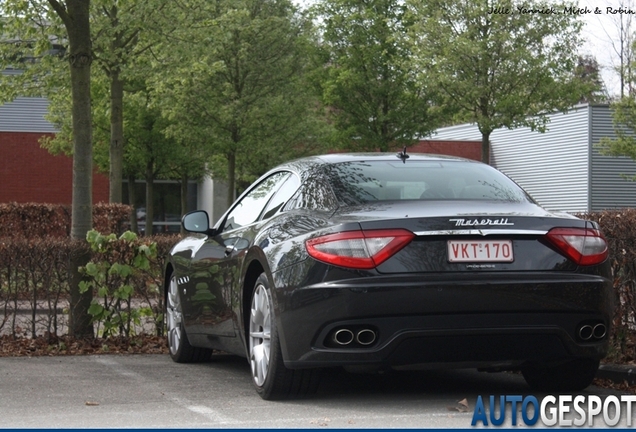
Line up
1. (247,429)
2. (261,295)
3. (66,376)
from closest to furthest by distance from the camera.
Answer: (247,429)
(261,295)
(66,376)

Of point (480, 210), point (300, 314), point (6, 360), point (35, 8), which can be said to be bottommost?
point (6, 360)

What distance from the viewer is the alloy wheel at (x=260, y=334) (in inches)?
273

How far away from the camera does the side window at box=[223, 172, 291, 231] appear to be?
800cm

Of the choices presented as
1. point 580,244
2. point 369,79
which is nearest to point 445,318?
point 580,244

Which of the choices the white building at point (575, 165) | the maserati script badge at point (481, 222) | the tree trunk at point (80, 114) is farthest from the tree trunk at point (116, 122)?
the white building at point (575, 165)

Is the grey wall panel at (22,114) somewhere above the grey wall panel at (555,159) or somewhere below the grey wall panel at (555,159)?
above

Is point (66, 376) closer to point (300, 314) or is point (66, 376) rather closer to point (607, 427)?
point (300, 314)

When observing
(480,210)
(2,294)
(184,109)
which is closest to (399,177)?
(480,210)

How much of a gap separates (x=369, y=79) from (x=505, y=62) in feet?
18.4

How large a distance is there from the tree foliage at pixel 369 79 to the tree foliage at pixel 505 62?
3.22 m

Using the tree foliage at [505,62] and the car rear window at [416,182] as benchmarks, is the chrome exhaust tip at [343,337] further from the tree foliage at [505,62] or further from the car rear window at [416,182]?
the tree foliage at [505,62]

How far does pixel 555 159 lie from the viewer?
49719 millimetres

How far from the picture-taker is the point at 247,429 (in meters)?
5.87

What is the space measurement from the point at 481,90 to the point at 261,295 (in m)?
26.4
